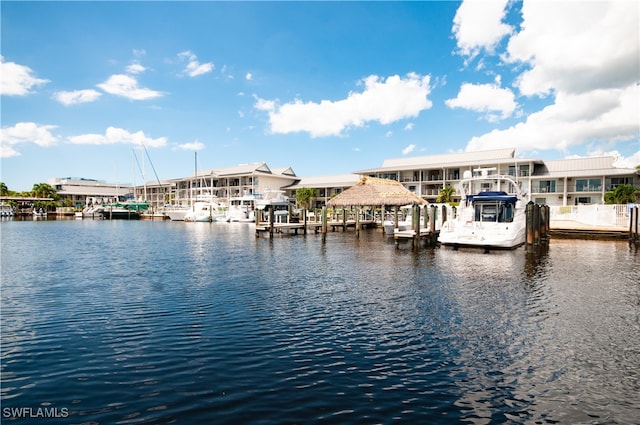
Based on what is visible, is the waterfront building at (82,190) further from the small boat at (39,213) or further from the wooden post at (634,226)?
the wooden post at (634,226)

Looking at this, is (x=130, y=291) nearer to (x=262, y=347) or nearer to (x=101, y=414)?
(x=262, y=347)

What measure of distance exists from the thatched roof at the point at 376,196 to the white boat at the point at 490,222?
35.5 ft

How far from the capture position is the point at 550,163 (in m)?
53.4

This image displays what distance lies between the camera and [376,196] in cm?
3684

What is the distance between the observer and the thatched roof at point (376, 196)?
118ft

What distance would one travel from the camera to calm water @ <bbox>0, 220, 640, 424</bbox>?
18.1 feet

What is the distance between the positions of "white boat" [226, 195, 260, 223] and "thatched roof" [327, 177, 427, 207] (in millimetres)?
26265

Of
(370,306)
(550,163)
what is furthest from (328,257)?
(550,163)

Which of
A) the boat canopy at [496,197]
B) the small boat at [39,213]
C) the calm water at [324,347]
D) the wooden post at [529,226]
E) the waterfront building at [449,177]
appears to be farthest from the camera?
the small boat at [39,213]

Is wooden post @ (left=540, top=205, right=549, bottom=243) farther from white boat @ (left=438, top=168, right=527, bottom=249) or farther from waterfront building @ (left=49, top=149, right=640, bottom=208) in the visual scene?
white boat @ (left=438, top=168, right=527, bottom=249)

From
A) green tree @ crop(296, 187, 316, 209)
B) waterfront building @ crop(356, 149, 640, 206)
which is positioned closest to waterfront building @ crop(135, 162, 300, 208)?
green tree @ crop(296, 187, 316, 209)

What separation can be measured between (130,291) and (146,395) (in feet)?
25.6

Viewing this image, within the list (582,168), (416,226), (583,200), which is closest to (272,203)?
(416,226)

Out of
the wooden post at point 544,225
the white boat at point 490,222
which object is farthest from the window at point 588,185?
the white boat at point 490,222
